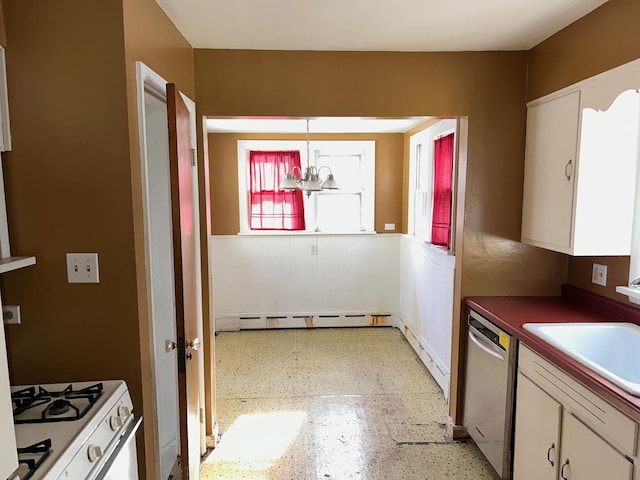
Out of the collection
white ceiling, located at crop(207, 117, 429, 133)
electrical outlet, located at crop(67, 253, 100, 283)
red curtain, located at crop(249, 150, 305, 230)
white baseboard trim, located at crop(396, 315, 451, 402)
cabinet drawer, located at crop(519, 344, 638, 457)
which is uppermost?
white ceiling, located at crop(207, 117, 429, 133)

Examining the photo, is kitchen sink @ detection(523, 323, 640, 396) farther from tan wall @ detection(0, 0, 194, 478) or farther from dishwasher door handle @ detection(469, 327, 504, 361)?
tan wall @ detection(0, 0, 194, 478)

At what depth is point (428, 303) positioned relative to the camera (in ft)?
12.1

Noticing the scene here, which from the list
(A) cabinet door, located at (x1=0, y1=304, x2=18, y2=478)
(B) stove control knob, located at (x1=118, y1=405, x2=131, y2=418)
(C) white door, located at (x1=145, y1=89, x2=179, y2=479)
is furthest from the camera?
(C) white door, located at (x1=145, y1=89, x2=179, y2=479)

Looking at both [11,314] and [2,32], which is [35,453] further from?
[2,32]

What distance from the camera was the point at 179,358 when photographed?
1.67 m

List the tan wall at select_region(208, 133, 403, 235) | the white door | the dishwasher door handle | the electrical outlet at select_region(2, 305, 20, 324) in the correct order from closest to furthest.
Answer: the electrical outlet at select_region(2, 305, 20, 324) < the dishwasher door handle < the white door < the tan wall at select_region(208, 133, 403, 235)

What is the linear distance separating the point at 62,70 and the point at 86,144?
27cm

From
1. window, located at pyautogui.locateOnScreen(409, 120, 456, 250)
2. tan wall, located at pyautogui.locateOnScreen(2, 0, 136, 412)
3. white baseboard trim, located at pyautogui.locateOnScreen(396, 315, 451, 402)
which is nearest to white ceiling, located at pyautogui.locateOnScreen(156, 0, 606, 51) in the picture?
tan wall, located at pyautogui.locateOnScreen(2, 0, 136, 412)

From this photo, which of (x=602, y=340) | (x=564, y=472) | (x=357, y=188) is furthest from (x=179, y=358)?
(x=357, y=188)

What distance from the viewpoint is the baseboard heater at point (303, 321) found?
4664 mm

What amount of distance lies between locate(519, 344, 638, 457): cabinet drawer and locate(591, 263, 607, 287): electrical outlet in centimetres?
A: 67

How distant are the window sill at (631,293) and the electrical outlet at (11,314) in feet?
8.57

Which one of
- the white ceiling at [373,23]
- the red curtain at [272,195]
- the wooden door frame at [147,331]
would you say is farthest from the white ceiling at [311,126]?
the wooden door frame at [147,331]

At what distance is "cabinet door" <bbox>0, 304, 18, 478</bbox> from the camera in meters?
0.78
